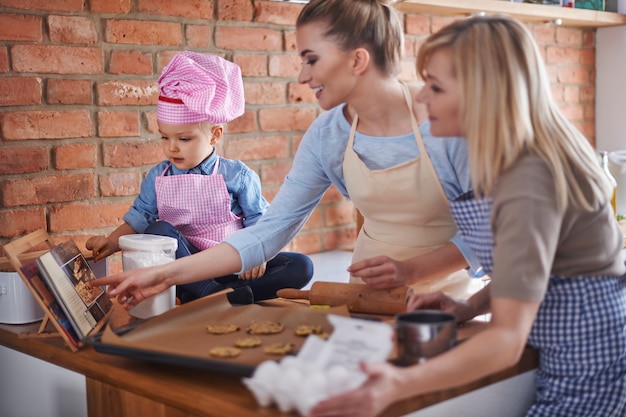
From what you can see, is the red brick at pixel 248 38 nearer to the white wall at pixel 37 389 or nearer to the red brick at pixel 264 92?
the red brick at pixel 264 92

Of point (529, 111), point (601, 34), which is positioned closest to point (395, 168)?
point (529, 111)

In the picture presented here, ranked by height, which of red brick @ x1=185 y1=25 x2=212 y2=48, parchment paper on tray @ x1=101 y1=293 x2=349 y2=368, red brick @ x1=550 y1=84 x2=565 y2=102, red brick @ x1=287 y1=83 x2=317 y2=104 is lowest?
parchment paper on tray @ x1=101 y1=293 x2=349 y2=368

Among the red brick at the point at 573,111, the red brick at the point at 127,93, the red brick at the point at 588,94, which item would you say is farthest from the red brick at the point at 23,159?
the red brick at the point at 588,94

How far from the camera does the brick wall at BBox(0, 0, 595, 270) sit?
7.13 ft

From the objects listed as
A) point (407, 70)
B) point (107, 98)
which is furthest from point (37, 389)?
point (407, 70)

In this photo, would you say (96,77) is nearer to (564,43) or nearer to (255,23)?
(255,23)

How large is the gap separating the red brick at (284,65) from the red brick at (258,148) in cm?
21

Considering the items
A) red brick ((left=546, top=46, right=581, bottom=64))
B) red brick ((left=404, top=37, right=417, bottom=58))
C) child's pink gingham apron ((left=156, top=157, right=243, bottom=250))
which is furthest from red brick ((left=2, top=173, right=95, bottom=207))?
red brick ((left=546, top=46, right=581, bottom=64))

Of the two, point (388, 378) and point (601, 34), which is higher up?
point (601, 34)

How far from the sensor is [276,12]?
272cm

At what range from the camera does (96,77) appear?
231 cm

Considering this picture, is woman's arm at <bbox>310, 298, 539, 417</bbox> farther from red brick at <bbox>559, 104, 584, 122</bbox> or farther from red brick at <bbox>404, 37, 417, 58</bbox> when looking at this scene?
red brick at <bbox>559, 104, 584, 122</bbox>

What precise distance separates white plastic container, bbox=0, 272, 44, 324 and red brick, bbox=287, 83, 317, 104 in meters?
1.37

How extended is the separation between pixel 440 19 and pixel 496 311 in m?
2.29
